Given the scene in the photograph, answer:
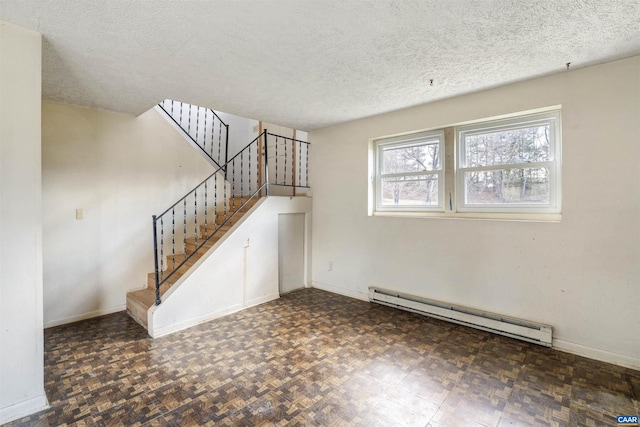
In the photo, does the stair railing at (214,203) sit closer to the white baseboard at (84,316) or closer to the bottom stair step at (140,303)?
the bottom stair step at (140,303)

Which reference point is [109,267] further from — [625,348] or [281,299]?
[625,348]

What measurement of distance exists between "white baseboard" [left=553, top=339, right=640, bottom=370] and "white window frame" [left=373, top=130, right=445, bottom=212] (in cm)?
174

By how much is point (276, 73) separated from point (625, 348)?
3.86 m

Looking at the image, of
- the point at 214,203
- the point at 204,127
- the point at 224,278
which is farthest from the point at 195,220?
the point at 204,127

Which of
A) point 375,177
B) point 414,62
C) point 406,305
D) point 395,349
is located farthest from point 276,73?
point 406,305

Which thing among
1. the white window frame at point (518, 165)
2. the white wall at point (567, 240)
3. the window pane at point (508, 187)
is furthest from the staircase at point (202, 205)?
the window pane at point (508, 187)

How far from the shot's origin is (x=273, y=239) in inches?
170

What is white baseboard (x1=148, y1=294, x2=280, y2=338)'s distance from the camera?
3.11 metres

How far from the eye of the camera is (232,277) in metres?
3.79

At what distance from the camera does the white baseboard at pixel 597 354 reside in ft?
8.11

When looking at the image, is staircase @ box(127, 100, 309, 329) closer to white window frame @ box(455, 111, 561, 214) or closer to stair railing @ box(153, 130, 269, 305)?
stair railing @ box(153, 130, 269, 305)

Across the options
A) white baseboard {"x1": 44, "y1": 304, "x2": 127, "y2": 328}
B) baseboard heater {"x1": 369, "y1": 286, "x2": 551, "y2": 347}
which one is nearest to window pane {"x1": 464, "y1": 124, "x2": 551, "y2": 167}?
baseboard heater {"x1": 369, "y1": 286, "x2": 551, "y2": 347}

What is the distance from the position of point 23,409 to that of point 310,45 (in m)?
3.19

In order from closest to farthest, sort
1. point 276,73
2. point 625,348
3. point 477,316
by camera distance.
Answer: point 625,348
point 276,73
point 477,316
